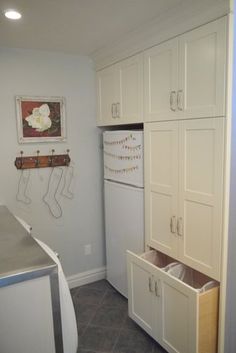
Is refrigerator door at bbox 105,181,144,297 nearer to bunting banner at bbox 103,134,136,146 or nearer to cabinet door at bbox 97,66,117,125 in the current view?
bunting banner at bbox 103,134,136,146

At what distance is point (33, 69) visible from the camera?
2627mm

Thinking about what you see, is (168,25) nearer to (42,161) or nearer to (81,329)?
(42,161)

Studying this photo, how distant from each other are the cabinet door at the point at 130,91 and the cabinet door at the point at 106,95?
0.31 feet

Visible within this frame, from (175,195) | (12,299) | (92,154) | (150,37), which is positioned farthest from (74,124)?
(12,299)

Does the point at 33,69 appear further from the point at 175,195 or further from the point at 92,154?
the point at 175,195

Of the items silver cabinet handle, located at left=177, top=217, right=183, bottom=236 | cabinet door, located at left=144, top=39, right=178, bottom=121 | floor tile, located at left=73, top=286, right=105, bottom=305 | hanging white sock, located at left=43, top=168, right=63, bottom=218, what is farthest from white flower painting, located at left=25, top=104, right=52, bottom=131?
floor tile, located at left=73, top=286, right=105, bottom=305

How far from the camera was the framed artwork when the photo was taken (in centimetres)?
261

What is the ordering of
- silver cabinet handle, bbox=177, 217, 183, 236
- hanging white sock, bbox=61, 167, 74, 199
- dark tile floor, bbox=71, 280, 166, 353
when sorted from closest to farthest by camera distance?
silver cabinet handle, bbox=177, 217, 183, 236, dark tile floor, bbox=71, 280, 166, 353, hanging white sock, bbox=61, 167, 74, 199

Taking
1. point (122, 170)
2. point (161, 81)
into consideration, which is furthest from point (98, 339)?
point (161, 81)

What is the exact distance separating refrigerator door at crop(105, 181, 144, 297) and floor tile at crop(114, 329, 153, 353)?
42 centimetres

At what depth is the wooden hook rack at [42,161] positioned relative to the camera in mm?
2639

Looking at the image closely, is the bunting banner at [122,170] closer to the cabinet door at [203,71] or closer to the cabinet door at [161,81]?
the cabinet door at [161,81]

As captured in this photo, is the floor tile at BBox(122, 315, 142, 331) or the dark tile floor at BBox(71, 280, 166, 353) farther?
the floor tile at BBox(122, 315, 142, 331)

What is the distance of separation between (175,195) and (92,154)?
1.26 m
